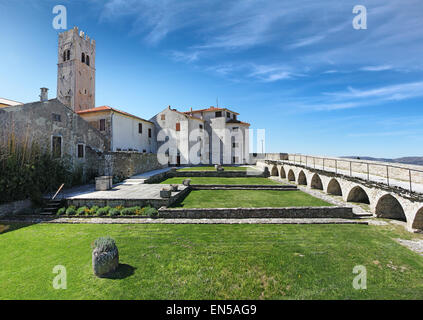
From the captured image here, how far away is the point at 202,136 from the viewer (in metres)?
41.4

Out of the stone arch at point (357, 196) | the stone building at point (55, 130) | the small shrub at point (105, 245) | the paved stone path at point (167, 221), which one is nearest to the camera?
the small shrub at point (105, 245)

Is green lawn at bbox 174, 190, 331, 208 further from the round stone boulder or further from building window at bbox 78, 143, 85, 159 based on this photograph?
building window at bbox 78, 143, 85, 159

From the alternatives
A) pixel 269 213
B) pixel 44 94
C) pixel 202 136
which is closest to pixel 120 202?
pixel 269 213

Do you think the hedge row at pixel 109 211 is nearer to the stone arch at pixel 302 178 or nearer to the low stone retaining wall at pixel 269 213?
the low stone retaining wall at pixel 269 213

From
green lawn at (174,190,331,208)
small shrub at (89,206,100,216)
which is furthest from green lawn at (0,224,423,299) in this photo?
green lawn at (174,190,331,208)

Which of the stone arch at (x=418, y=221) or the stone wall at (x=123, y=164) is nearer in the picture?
the stone arch at (x=418, y=221)

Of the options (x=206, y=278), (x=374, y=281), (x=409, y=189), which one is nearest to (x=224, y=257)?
(x=206, y=278)

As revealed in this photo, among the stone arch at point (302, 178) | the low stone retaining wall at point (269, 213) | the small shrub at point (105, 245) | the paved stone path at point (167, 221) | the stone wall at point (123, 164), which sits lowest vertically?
the paved stone path at point (167, 221)

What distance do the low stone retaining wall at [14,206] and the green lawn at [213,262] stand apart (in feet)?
9.65

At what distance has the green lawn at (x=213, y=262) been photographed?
5.95 m

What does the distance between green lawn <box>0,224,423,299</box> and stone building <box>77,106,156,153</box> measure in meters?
17.5

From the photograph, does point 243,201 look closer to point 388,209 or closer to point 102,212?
point 388,209

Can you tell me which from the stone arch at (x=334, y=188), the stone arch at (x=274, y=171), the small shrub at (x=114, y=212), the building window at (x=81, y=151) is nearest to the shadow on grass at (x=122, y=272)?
the small shrub at (x=114, y=212)

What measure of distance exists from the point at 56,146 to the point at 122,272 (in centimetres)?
1530
